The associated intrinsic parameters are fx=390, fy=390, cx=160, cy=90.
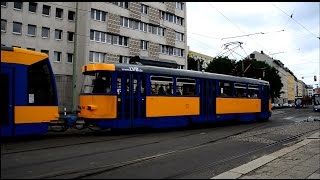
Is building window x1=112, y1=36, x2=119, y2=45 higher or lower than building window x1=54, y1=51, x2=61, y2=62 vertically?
higher

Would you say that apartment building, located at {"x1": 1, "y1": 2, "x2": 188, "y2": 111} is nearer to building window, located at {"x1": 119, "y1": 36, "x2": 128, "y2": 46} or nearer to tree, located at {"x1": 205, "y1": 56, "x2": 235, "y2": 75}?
building window, located at {"x1": 119, "y1": 36, "x2": 128, "y2": 46}

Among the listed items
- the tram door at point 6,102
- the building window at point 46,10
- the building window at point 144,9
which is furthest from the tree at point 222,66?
the tram door at point 6,102

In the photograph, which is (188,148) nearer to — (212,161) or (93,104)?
(212,161)

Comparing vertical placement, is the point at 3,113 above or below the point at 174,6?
below

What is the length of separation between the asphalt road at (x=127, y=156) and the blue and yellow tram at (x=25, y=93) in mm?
592

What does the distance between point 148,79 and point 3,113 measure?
22.4 ft

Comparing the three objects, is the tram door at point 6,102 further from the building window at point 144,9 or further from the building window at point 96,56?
the building window at point 144,9

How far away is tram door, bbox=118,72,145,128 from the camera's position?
1622cm

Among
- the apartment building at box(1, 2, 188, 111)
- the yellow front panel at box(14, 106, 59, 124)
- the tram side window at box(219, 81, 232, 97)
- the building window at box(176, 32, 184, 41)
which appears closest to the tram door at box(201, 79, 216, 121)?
the tram side window at box(219, 81, 232, 97)

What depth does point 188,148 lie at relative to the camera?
1273cm

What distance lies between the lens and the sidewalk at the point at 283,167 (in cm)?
847

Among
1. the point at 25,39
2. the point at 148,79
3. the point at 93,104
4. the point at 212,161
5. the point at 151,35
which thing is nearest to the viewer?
the point at 212,161

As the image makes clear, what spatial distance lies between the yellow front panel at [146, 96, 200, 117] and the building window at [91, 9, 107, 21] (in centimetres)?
3074

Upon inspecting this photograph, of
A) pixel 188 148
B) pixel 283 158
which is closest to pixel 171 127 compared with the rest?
pixel 188 148
